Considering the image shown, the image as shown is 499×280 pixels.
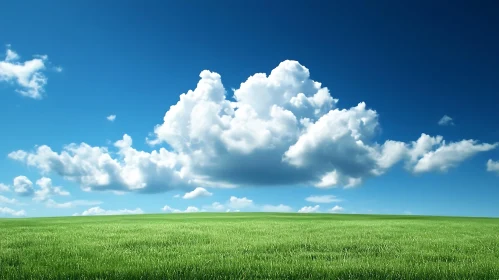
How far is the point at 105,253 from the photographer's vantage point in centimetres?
1647

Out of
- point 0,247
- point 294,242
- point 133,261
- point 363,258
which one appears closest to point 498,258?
point 363,258

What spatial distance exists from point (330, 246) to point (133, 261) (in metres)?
8.69

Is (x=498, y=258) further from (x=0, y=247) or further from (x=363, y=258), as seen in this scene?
(x=0, y=247)

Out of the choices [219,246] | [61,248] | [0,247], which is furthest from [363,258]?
[0,247]

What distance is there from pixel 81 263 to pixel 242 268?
535cm

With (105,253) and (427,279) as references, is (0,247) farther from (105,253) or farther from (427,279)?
(427,279)

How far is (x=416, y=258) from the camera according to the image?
615 inches

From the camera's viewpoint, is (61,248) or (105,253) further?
(61,248)

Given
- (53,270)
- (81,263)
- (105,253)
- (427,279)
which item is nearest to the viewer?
(427,279)

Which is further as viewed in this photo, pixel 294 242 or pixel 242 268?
pixel 294 242

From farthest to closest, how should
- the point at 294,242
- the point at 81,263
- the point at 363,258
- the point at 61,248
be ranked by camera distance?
1. the point at 294,242
2. the point at 61,248
3. the point at 363,258
4. the point at 81,263

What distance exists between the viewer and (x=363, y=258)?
15234 mm

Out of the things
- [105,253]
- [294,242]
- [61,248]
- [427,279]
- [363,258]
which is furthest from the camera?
[294,242]

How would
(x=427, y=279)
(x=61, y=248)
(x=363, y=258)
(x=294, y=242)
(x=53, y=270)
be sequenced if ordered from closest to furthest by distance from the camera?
1. (x=427, y=279)
2. (x=53, y=270)
3. (x=363, y=258)
4. (x=61, y=248)
5. (x=294, y=242)
